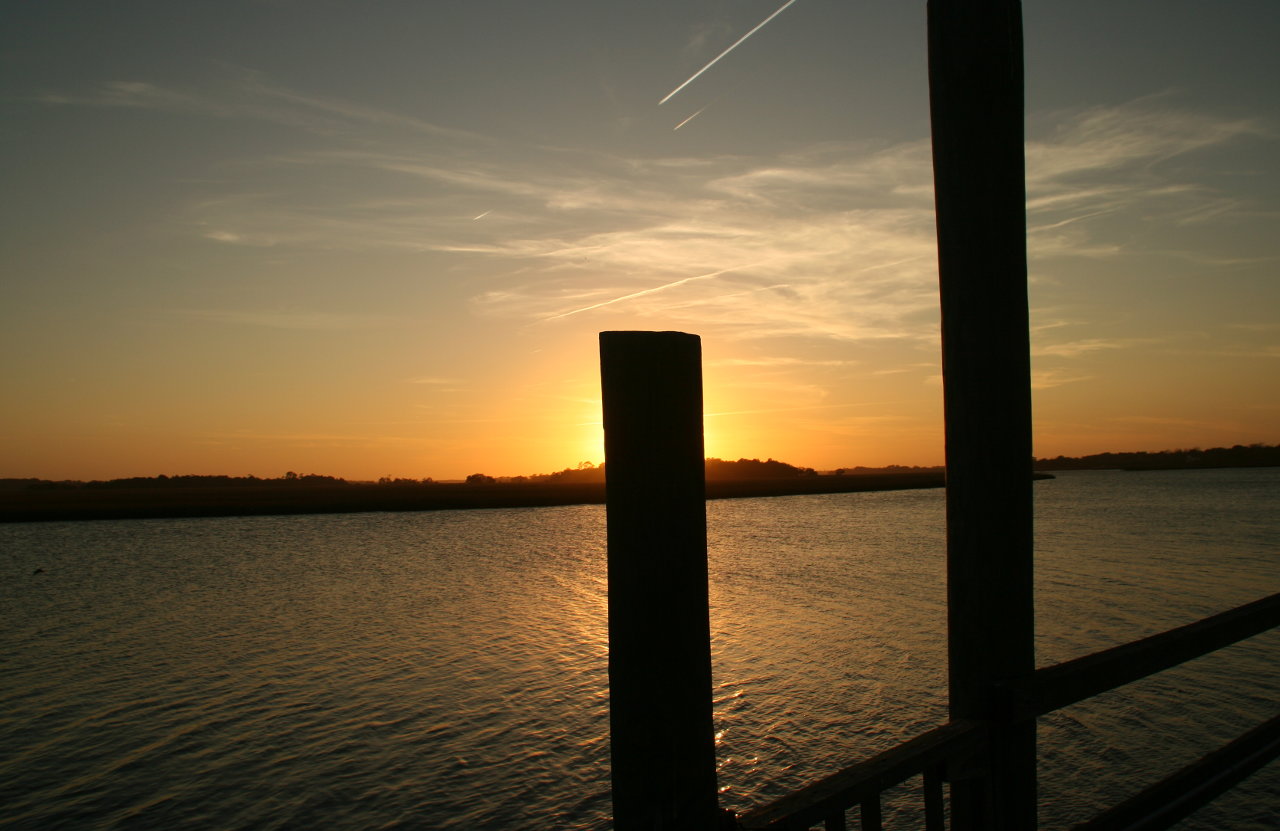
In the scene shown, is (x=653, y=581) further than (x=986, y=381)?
No

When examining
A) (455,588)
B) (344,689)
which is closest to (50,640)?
(344,689)

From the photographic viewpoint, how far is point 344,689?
1250 centimetres

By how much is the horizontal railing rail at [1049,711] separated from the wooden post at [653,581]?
260mm

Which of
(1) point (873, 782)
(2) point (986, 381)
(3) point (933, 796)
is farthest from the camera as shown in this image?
(2) point (986, 381)

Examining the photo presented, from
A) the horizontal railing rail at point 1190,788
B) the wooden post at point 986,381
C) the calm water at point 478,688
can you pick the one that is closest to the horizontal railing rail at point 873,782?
the wooden post at point 986,381

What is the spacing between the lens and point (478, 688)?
40.9 feet

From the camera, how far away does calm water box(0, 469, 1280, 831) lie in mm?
8367

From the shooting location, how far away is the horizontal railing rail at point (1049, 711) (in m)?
2.13

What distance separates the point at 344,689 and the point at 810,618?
10.5m

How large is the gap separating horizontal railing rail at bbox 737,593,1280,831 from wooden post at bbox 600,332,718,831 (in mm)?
260

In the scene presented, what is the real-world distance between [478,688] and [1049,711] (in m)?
11.0

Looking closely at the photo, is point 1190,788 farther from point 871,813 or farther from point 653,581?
point 653,581

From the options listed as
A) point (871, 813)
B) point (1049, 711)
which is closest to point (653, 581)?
point (871, 813)

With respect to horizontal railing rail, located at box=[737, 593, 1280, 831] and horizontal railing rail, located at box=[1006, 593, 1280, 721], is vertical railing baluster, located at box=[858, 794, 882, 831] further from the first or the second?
horizontal railing rail, located at box=[1006, 593, 1280, 721]
